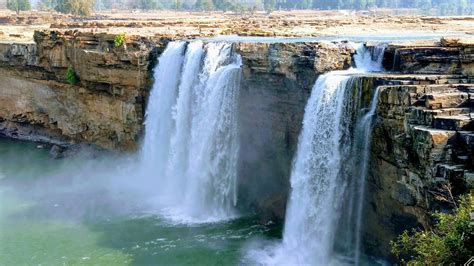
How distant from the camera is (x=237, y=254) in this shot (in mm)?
18781

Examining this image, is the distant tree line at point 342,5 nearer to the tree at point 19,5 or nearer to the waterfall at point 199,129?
the tree at point 19,5

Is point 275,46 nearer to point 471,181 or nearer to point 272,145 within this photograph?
point 272,145

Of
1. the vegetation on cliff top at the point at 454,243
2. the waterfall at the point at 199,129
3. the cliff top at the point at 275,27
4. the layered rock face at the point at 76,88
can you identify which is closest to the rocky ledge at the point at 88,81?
the layered rock face at the point at 76,88

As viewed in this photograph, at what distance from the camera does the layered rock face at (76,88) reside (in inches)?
1087

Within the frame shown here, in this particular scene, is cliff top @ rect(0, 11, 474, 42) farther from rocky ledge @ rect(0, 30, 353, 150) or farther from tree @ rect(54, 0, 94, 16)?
tree @ rect(54, 0, 94, 16)

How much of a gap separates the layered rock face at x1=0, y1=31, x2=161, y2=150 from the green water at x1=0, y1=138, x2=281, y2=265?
11.6ft

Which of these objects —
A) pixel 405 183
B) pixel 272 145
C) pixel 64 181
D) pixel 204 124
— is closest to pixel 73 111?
pixel 64 181

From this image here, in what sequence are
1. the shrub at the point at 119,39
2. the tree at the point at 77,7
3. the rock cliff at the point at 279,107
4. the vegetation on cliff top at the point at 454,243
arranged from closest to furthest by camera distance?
the vegetation on cliff top at the point at 454,243
the rock cliff at the point at 279,107
the shrub at the point at 119,39
the tree at the point at 77,7

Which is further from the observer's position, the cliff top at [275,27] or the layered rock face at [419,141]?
the cliff top at [275,27]

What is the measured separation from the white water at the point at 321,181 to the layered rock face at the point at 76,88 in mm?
11225

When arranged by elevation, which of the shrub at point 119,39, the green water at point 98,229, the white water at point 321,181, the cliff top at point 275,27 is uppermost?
the cliff top at point 275,27

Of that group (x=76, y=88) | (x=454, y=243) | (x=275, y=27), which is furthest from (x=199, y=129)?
(x=275, y=27)

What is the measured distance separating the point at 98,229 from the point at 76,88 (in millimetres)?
12563

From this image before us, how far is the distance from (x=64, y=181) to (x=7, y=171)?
4142 millimetres
